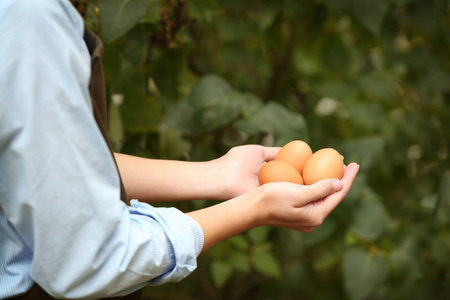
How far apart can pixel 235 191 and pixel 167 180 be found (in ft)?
0.37

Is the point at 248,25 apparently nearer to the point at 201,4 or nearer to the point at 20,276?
the point at 201,4

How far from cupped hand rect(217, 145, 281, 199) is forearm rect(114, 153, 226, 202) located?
0.01m

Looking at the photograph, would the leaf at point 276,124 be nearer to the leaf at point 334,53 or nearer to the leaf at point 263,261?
the leaf at point 263,261

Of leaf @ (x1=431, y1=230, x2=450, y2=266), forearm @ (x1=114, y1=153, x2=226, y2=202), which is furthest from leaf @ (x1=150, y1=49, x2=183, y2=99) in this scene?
leaf @ (x1=431, y1=230, x2=450, y2=266)

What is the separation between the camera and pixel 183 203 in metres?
1.11

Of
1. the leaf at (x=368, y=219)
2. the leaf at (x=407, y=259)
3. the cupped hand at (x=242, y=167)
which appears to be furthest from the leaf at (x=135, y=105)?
the leaf at (x=407, y=259)

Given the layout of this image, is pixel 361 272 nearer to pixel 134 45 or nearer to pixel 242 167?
pixel 242 167

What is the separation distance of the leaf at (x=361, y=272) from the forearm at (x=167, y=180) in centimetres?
48

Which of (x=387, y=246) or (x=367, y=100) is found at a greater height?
(x=367, y=100)

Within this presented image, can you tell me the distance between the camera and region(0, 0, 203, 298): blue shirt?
1.34ft

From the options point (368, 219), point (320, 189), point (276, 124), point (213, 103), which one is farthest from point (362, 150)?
point (320, 189)

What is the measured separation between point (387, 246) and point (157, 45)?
2.32 ft

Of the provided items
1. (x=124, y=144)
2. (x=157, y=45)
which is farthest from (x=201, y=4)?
(x=124, y=144)

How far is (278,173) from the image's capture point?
0.74 meters
